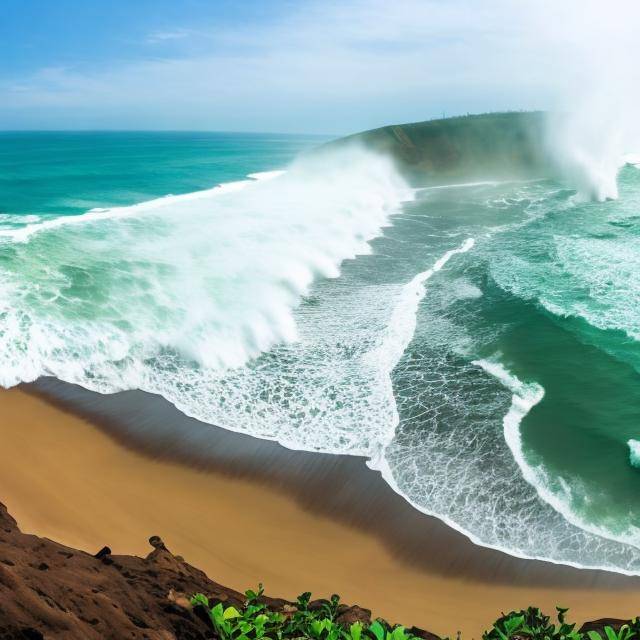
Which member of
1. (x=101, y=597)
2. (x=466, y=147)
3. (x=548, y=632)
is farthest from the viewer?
(x=466, y=147)

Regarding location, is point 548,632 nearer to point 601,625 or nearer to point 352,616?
point 601,625

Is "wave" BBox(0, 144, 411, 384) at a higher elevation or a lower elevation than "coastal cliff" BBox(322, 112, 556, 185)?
lower

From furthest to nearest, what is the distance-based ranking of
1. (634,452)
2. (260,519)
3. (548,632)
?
(634,452)
(260,519)
(548,632)

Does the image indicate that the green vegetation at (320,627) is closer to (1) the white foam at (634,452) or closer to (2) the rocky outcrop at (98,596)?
(2) the rocky outcrop at (98,596)

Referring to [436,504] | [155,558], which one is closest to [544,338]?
[436,504]

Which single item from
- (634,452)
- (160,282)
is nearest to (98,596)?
(634,452)

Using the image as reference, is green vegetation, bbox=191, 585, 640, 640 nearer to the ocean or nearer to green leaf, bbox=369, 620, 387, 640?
green leaf, bbox=369, 620, 387, 640

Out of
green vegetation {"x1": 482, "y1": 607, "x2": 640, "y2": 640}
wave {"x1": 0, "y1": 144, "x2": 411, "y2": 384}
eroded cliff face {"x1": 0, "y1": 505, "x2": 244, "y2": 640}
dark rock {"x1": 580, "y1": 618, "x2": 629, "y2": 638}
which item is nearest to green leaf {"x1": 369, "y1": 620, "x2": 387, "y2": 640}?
green vegetation {"x1": 482, "y1": 607, "x2": 640, "y2": 640}
